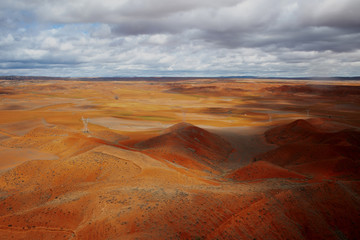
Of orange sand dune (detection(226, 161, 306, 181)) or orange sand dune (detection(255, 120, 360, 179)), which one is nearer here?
orange sand dune (detection(226, 161, 306, 181))

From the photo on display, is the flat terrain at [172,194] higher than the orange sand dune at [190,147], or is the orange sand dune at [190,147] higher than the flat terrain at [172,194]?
the flat terrain at [172,194]

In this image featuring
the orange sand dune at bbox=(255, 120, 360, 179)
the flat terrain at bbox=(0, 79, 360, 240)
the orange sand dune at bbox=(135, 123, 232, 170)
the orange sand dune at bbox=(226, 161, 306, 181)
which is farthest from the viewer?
the orange sand dune at bbox=(135, 123, 232, 170)

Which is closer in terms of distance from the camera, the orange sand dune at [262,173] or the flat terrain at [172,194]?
the flat terrain at [172,194]

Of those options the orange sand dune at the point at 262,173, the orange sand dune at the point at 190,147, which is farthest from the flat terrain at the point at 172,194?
the orange sand dune at the point at 190,147

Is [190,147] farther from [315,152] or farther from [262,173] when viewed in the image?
[315,152]

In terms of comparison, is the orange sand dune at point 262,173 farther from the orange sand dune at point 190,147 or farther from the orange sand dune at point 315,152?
the orange sand dune at point 190,147

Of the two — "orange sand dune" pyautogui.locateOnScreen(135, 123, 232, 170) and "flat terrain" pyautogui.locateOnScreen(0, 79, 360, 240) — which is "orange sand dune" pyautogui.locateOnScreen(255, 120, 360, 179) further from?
"orange sand dune" pyautogui.locateOnScreen(135, 123, 232, 170)

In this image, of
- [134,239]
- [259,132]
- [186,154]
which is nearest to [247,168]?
[186,154]

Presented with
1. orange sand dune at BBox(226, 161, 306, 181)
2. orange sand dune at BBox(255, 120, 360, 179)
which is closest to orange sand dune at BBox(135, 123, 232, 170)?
orange sand dune at BBox(226, 161, 306, 181)

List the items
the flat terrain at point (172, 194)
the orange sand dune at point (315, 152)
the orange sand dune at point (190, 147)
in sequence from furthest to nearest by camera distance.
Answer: the orange sand dune at point (190, 147) < the orange sand dune at point (315, 152) < the flat terrain at point (172, 194)

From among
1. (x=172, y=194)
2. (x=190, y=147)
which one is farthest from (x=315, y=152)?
(x=172, y=194)

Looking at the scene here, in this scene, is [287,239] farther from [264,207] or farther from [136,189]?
[136,189]
